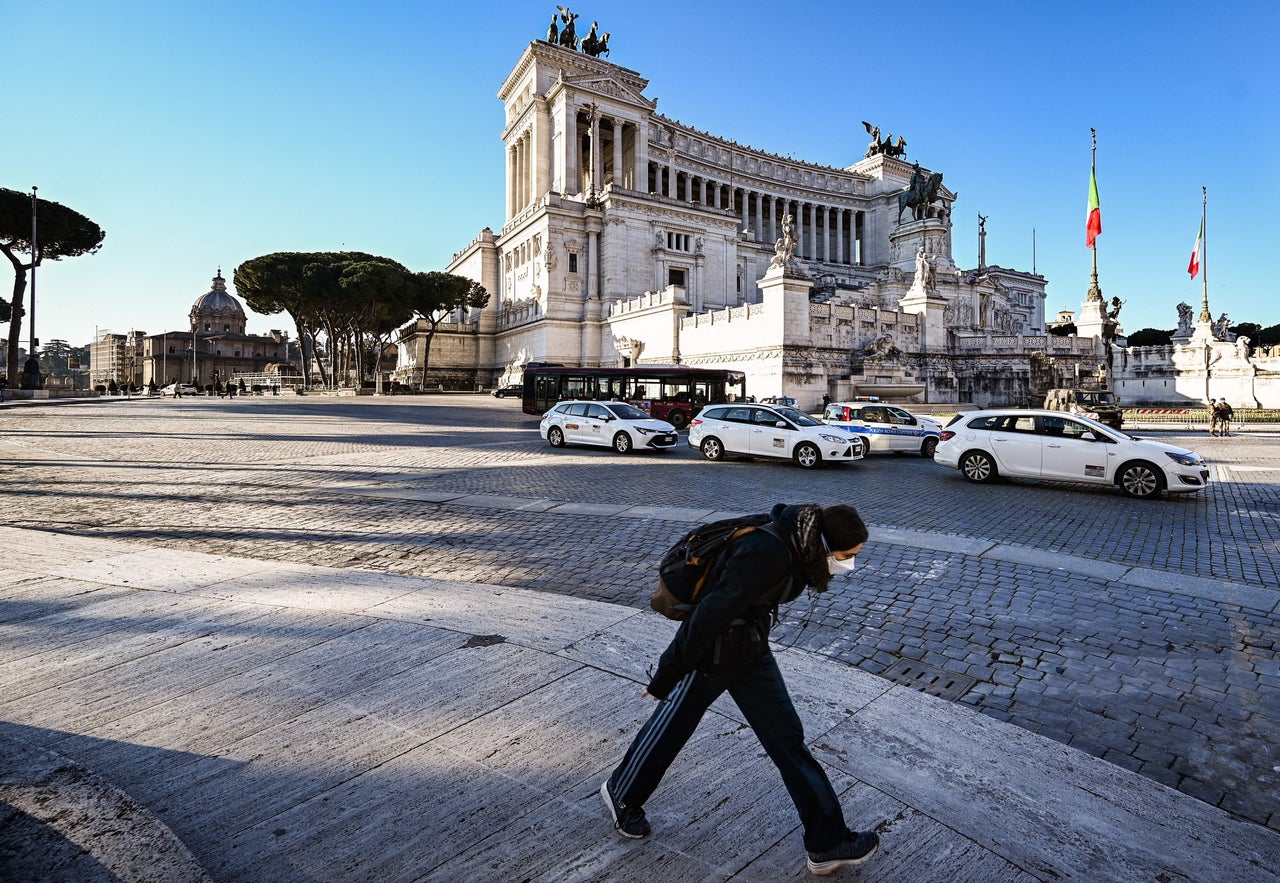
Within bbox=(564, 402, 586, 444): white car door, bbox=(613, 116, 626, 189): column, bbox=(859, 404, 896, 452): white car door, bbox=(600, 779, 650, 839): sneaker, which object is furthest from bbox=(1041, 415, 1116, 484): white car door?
bbox=(613, 116, 626, 189): column

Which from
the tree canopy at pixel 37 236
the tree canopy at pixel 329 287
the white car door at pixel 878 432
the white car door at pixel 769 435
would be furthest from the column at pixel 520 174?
the white car door at pixel 769 435

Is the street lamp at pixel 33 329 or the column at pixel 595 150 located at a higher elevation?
the column at pixel 595 150

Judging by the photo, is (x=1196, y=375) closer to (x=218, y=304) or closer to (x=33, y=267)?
(x=33, y=267)

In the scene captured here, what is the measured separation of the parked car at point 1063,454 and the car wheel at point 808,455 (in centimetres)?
268

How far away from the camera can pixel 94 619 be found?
17.2 ft

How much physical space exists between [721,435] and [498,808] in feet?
47.4

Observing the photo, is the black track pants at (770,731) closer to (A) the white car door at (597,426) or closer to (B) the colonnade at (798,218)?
(A) the white car door at (597,426)

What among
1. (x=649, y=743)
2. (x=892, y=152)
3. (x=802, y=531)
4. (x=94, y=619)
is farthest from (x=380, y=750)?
(x=892, y=152)

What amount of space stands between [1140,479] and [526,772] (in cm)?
1284

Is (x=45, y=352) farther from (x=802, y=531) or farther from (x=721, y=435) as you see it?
(x=802, y=531)

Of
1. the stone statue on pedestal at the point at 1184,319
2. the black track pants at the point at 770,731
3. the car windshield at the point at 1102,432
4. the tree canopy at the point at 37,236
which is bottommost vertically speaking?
the black track pants at the point at 770,731

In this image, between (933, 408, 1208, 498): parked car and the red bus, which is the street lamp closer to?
the red bus

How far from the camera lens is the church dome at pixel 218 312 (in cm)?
10400

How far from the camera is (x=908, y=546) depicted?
8258 mm
